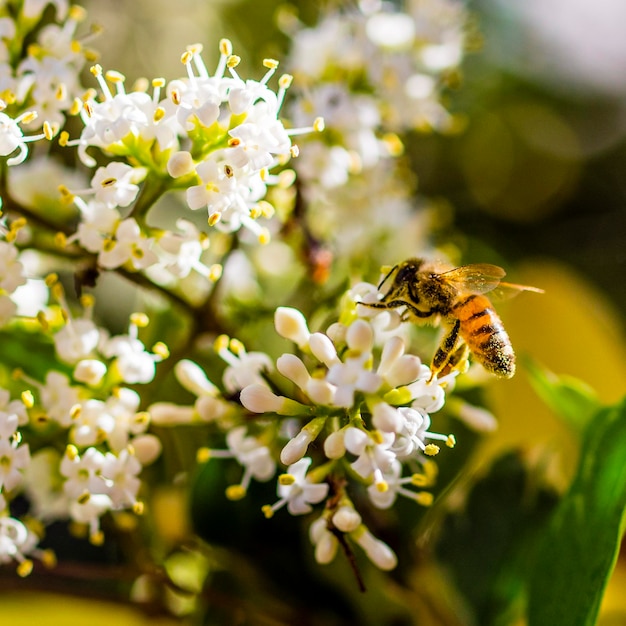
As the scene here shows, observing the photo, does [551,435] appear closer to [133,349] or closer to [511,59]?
[133,349]

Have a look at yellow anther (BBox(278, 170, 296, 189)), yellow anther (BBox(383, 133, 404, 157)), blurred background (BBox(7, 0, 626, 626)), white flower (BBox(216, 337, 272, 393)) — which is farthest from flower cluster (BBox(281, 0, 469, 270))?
blurred background (BBox(7, 0, 626, 626))

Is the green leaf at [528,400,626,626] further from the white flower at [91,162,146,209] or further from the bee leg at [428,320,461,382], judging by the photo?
the white flower at [91,162,146,209]

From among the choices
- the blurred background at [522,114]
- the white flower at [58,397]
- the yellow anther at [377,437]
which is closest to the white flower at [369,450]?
the yellow anther at [377,437]

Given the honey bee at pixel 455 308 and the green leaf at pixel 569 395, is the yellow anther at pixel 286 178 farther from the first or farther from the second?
the green leaf at pixel 569 395

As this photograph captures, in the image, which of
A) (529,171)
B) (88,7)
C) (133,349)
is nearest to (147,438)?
(133,349)

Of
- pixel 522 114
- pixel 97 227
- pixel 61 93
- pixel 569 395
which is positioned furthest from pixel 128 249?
pixel 522 114
